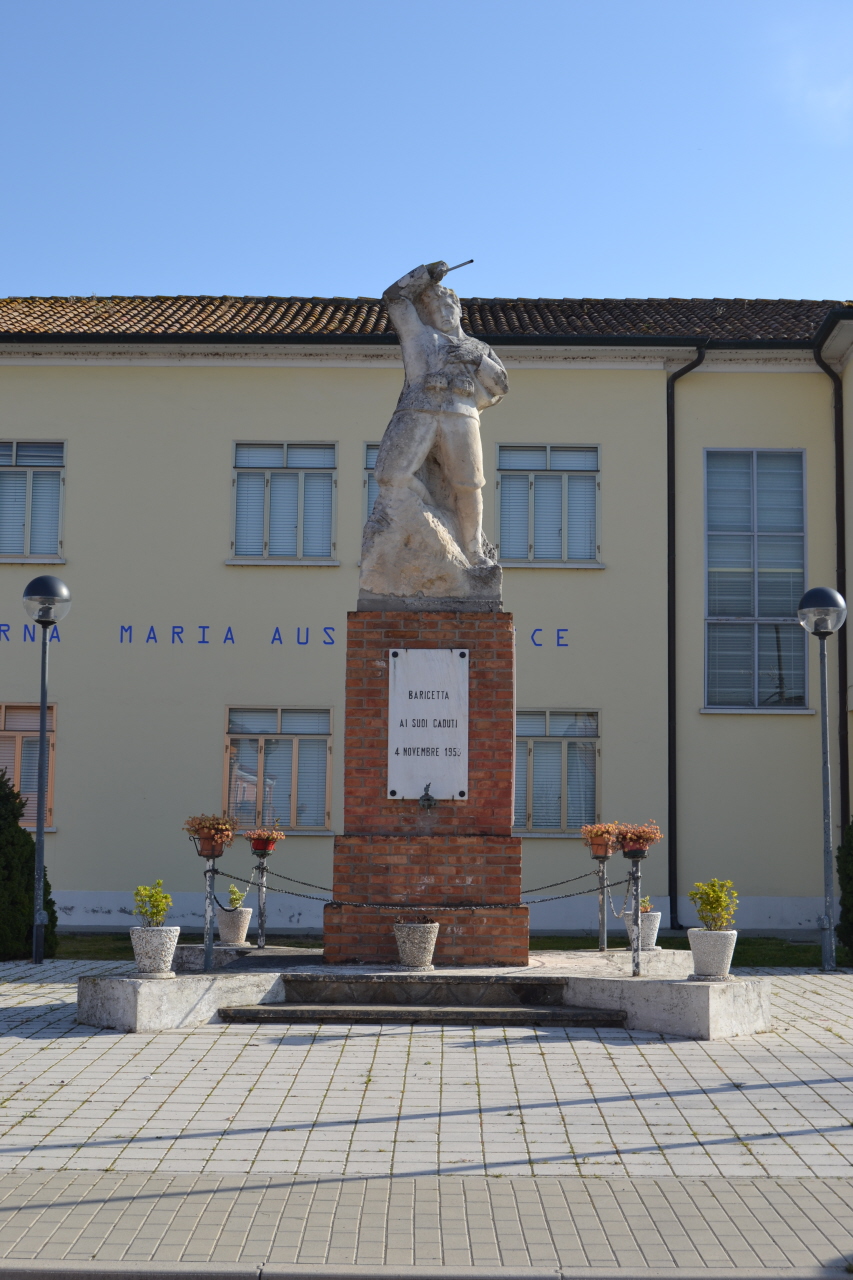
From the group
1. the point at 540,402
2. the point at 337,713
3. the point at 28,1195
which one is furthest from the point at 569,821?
the point at 28,1195

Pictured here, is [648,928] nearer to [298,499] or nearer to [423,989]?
[423,989]

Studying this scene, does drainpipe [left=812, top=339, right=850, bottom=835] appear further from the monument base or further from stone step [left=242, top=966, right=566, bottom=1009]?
stone step [left=242, top=966, right=566, bottom=1009]

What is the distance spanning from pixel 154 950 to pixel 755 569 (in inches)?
500

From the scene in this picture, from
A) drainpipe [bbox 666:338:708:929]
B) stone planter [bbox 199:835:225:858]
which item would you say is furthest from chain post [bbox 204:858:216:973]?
drainpipe [bbox 666:338:708:929]

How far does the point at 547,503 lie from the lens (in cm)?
1988

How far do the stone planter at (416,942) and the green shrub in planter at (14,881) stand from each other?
5.36m

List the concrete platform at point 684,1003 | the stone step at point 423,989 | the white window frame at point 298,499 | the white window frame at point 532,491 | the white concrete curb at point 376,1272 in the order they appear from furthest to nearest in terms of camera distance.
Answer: the white window frame at point 532,491 < the white window frame at point 298,499 < the stone step at point 423,989 < the concrete platform at point 684,1003 < the white concrete curb at point 376,1272

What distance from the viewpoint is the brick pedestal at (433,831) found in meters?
A: 10.5

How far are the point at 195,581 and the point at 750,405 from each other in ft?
27.4

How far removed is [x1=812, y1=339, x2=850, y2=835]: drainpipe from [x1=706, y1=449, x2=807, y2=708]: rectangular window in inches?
19.5

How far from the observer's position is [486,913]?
34.3 ft

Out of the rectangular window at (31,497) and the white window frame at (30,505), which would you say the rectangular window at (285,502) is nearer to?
the white window frame at (30,505)

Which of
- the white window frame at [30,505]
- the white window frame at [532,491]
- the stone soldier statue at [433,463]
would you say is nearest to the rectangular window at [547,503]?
the white window frame at [532,491]

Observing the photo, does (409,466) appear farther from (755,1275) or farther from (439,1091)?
(755,1275)
